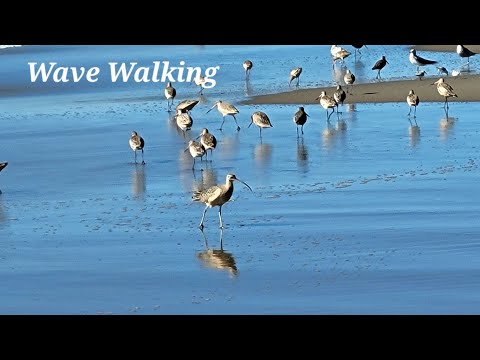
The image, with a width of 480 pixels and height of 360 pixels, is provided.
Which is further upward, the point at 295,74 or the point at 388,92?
the point at 295,74

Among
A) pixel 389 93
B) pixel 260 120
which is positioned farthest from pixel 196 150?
pixel 389 93

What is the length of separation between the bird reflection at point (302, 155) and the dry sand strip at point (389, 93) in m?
4.73

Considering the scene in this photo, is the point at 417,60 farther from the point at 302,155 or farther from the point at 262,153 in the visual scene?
the point at 302,155

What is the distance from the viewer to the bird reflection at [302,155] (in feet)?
44.4

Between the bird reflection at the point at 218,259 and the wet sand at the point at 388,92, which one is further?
the wet sand at the point at 388,92

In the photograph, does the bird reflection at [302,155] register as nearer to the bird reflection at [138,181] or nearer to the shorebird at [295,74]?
the bird reflection at [138,181]

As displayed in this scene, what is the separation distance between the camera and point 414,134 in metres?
15.9

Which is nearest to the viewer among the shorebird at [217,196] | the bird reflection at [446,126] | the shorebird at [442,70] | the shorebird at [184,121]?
the shorebird at [217,196]

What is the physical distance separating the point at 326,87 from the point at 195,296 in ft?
50.5

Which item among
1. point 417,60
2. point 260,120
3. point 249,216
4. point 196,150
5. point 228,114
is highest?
point 417,60

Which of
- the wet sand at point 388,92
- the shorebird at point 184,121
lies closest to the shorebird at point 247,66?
the wet sand at point 388,92

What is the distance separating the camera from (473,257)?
8.33 meters

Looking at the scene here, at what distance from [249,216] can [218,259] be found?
5.85 ft
